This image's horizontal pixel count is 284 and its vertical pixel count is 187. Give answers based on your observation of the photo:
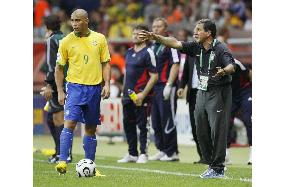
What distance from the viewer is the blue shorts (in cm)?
1259

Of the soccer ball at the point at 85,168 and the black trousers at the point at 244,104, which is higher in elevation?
the black trousers at the point at 244,104

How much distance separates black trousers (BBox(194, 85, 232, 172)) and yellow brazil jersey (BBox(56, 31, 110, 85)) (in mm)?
1489

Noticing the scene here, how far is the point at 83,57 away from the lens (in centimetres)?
1270

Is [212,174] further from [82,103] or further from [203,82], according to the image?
[82,103]

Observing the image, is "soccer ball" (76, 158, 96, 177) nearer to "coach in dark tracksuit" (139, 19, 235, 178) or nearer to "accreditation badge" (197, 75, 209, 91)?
"coach in dark tracksuit" (139, 19, 235, 178)

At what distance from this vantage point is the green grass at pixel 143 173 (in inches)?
465

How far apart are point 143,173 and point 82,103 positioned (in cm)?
170

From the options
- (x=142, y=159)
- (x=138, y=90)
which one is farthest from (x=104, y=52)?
(x=142, y=159)

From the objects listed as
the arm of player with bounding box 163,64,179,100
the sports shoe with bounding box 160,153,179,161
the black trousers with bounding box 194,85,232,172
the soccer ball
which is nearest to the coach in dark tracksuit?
the black trousers with bounding box 194,85,232,172

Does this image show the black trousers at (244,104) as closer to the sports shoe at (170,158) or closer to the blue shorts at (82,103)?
the sports shoe at (170,158)

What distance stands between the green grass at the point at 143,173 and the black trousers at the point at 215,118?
0.36 m

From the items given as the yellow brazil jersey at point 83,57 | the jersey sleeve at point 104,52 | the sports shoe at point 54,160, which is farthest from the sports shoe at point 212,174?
the sports shoe at point 54,160
